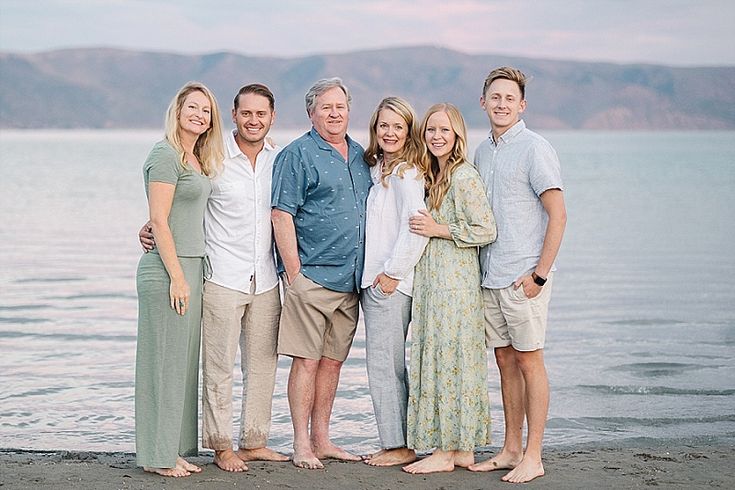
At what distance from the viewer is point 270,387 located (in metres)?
5.61

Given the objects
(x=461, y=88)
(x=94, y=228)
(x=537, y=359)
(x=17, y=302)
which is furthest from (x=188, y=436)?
(x=461, y=88)

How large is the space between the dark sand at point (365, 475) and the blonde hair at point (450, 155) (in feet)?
4.69

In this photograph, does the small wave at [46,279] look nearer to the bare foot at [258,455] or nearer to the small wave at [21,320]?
the small wave at [21,320]

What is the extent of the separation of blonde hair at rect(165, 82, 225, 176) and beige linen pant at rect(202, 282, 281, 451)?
0.64 m

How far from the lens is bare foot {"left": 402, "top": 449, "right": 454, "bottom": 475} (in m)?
5.34

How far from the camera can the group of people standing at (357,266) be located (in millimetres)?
5113

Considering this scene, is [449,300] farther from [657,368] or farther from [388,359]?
[657,368]

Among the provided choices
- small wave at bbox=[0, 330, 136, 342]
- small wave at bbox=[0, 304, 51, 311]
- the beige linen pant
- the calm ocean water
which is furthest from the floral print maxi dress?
small wave at bbox=[0, 304, 51, 311]

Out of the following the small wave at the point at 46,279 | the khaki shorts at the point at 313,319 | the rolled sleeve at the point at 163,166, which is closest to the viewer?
the rolled sleeve at the point at 163,166

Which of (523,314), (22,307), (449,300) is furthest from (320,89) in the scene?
(22,307)

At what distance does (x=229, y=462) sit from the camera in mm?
5422

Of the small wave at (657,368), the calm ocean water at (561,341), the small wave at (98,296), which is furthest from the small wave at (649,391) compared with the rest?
the small wave at (98,296)

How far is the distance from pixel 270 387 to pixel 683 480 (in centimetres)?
224

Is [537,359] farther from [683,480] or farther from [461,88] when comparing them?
[461,88]
